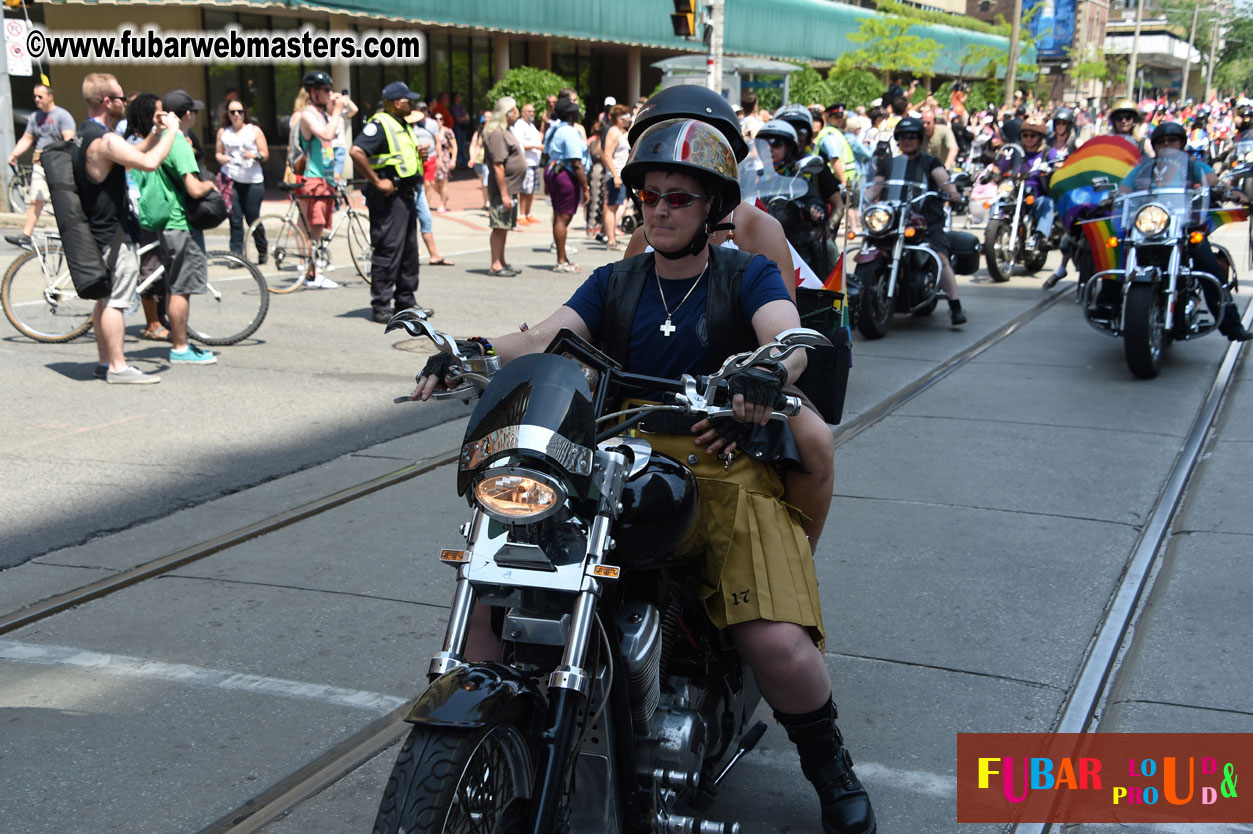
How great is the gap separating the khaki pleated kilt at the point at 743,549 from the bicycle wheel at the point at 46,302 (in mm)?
7745

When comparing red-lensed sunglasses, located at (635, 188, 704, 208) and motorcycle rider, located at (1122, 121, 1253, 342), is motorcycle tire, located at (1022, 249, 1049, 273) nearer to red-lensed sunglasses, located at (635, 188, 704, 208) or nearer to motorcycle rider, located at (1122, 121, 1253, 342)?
motorcycle rider, located at (1122, 121, 1253, 342)

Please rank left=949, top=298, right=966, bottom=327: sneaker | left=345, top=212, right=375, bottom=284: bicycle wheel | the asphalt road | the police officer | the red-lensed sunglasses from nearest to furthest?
the red-lensed sunglasses
the asphalt road
the police officer
left=949, top=298, right=966, bottom=327: sneaker
left=345, top=212, right=375, bottom=284: bicycle wheel

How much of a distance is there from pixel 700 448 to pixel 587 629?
671mm

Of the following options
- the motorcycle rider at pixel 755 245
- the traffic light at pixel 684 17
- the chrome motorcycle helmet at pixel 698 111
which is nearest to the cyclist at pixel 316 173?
the traffic light at pixel 684 17

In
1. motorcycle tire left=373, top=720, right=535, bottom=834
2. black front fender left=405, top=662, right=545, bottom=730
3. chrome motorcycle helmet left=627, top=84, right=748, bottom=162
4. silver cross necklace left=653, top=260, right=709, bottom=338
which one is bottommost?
motorcycle tire left=373, top=720, right=535, bottom=834

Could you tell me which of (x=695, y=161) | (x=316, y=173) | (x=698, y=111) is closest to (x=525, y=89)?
(x=316, y=173)

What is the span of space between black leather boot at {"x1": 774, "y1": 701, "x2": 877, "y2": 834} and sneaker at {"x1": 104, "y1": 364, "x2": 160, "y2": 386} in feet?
Result: 20.5

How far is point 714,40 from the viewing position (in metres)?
17.2

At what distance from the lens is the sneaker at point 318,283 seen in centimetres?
1268

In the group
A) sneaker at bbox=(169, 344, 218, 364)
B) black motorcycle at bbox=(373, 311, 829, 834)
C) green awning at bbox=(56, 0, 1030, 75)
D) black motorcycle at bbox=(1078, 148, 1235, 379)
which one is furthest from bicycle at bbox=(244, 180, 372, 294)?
black motorcycle at bbox=(373, 311, 829, 834)

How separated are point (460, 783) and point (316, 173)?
11.5 meters

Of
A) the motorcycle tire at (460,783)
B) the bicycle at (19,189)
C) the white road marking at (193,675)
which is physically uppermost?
the bicycle at (19,189)

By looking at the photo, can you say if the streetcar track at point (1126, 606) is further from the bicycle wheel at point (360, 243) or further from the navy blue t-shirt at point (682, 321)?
the bicycle wheel at point (360, 243)

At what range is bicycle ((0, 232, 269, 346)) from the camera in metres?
9.41
